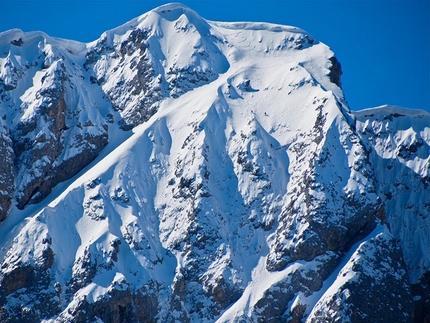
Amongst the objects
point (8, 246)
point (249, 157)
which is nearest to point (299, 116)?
point (249, 157)

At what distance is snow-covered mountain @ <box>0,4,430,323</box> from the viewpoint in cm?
12519

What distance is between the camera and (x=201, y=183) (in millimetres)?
136875

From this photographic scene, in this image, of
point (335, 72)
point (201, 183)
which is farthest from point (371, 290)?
point (335, 72)

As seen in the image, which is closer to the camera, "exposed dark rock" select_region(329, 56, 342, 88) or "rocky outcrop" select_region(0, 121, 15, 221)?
"rocky outcrop" select_region(0, 121, 15, 221)

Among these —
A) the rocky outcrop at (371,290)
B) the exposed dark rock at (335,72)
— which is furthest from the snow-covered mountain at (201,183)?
the exposed dark rock at (335,72)

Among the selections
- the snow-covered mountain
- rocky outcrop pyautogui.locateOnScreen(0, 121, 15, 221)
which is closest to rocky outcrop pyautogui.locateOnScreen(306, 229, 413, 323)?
the snow-covered mountain

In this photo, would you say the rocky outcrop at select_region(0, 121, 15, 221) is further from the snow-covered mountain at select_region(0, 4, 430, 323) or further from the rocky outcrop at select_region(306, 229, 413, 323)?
the rocky outcrop at select_region(306, 229, 413, 323)

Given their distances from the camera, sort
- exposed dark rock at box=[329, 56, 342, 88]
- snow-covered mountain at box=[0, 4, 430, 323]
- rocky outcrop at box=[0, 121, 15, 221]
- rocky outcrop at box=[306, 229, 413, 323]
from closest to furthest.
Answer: rocky outcrop at box=[306, 229, 413, 323]
snow-covered mountain at box=[0, 4, 430, 323]
rocky outcrop at box=[0, 121, 15, 221]
exposed dark rock at box=[329, 56, 342, 88]

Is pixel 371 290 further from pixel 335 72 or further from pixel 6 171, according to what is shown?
pixel 6 171

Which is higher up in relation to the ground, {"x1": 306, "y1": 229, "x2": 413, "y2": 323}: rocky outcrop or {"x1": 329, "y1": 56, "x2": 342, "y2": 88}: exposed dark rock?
{"x1": 329, "y1": 56, "x2": 342, "y2": 88}: exposed dark rock

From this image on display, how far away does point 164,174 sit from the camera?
469ft

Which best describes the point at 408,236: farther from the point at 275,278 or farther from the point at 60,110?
the point at 60,110

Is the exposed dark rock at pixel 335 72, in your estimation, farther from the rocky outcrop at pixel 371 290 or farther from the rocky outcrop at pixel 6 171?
the rocky outcrop at pixel 6 171

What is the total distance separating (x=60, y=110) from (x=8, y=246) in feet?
95.6
